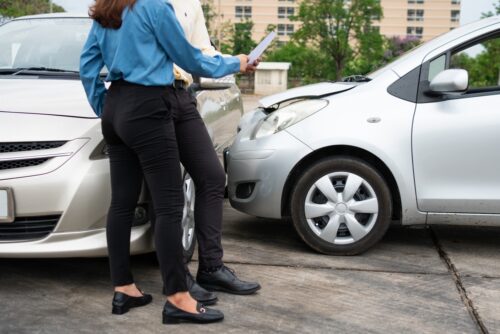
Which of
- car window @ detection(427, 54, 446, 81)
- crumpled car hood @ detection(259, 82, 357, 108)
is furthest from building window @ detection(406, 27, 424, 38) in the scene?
car window @ detection(427, 54, 446, 81)

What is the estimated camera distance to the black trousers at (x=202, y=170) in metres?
2.95

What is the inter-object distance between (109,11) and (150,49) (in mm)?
222

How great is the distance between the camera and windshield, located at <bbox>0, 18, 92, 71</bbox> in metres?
4.05

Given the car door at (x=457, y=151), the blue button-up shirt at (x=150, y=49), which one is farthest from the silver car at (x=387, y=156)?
the blue button-up shirt at (x=150, y=49)

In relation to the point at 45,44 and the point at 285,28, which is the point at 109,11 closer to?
the point at 45,44

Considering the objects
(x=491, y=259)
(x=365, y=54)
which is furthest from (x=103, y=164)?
(x=365, y=54)

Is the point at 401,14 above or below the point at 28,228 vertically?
above

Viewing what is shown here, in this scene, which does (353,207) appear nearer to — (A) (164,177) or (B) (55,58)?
(A) (164,177)

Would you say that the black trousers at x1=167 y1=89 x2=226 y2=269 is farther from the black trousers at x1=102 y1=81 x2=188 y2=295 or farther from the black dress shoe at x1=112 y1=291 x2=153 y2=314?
the black dress shoe at x1=112 y1=291 x2=153 y2=314

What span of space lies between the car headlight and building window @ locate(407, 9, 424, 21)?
328ft

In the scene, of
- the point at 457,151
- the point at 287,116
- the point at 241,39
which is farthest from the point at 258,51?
the point at 241,39

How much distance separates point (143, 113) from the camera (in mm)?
2641

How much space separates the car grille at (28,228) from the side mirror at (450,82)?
219 cm

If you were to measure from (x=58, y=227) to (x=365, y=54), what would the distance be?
2985 centimetres
